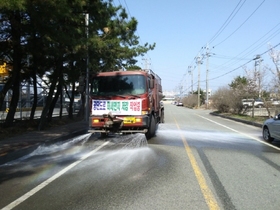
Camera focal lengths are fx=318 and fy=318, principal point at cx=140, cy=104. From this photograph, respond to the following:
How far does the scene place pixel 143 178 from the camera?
257 inches

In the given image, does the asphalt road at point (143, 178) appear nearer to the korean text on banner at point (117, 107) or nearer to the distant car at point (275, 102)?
the korean text on banner at point (117, 107)

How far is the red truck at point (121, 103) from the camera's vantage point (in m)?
11.7

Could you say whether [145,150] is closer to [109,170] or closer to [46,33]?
[109,170]

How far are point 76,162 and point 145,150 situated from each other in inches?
102

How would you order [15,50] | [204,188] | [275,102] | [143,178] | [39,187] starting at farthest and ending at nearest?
1. [275,102]
2. [15,50]
3. [143,178]
4. [39,187]
5. [204,188]

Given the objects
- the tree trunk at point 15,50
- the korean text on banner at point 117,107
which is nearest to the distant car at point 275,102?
the korean text on banner at point 117,107

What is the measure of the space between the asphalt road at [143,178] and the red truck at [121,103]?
1.27 metres

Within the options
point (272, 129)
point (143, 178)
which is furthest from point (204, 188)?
point (272, 129)

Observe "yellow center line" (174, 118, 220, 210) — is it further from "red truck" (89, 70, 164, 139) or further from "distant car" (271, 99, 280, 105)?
"distant car" (271, 99, 280, 105)

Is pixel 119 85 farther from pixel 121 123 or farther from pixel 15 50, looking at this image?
pixel 15 50

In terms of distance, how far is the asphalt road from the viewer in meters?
5.08

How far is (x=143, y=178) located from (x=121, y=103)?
555 centimetres

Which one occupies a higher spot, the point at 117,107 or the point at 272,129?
the point at 117,107

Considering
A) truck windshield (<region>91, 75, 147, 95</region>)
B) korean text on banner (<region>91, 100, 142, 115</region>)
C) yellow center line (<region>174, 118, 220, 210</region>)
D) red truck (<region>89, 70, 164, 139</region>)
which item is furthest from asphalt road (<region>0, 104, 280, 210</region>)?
truck windshield (<region>91, 75, 147, 95</region>)
